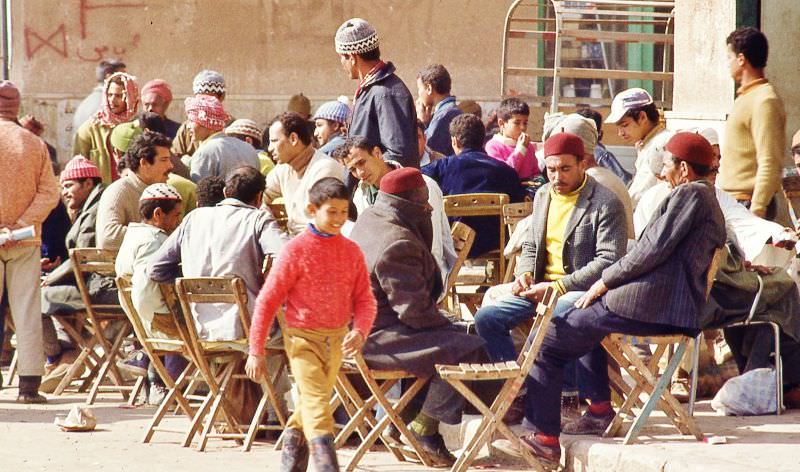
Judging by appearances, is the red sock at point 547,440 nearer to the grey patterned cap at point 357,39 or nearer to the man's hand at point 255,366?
the man's hand at point 255,366

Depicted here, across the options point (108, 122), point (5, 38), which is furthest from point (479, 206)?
point (5, 38)

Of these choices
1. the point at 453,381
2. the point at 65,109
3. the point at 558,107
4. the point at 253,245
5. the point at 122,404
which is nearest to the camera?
the point at 453,381

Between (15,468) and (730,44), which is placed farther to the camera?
(730,44)

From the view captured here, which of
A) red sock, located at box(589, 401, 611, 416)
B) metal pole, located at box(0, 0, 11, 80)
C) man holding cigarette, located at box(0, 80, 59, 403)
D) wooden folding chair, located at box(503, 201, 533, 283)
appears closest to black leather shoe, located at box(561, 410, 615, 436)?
red sock, located at box(589, 401, 611, 416)

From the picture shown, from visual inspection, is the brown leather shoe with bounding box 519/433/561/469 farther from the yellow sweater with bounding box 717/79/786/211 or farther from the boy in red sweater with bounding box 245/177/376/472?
the yellow sweater with bounding box 717/79/786/211

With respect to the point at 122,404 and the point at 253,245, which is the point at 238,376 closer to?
the point at 253,245

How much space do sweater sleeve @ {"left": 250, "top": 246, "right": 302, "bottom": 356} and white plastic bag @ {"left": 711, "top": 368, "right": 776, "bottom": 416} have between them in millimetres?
2737

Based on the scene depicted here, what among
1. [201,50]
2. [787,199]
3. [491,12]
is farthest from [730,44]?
[201,50]

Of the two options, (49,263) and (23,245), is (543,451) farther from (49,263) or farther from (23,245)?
(49,263)

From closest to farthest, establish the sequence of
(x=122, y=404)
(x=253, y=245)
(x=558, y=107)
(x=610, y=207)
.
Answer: (x=610, y=207), (x=253, y=245), (x=122, y=404), (x=558, y=107)

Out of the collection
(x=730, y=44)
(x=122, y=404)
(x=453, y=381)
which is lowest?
(x=122, y=404)

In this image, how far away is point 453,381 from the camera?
7.63 metres

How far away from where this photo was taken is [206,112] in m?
12.1

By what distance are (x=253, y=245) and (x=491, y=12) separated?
979cm
